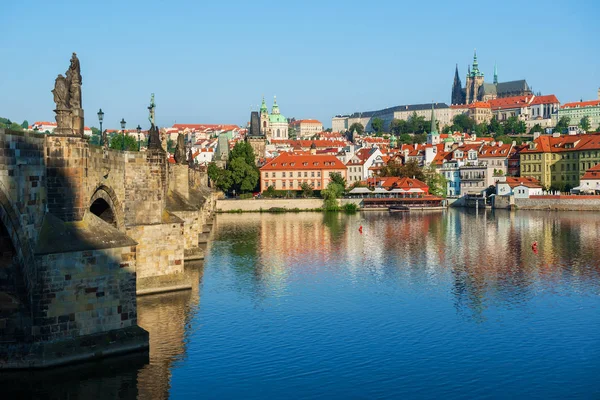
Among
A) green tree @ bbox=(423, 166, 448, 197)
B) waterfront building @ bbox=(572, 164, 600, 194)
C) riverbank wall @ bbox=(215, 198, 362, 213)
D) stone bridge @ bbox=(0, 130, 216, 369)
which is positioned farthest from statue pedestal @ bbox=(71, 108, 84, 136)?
waterfront building @ bbox=(572, 164, 600, 194)

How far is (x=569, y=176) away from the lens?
124 meters

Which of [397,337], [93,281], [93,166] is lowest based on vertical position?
[397,337]

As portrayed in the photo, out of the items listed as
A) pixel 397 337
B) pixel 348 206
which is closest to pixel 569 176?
pixel 348 206

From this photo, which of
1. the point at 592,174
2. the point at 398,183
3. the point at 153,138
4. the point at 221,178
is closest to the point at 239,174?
the point at 221,178

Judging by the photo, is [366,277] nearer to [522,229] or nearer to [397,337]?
[397,337]

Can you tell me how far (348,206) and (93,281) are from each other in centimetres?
8839

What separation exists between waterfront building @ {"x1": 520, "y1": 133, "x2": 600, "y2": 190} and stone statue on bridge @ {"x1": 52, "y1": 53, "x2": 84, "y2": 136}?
107m

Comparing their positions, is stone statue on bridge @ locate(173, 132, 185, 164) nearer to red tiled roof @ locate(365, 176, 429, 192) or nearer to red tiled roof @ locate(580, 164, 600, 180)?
red tiled roof @ locate(365, 176, 429, 192)

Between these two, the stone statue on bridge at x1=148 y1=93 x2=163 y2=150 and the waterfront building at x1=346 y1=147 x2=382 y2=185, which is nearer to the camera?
the stone statue on bridge at x1=148 y1=93 x2=163 y2=150

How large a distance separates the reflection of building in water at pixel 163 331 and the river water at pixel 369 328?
7cm

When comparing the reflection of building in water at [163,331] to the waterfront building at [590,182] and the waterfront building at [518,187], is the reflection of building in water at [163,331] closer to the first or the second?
the waterfront building at [518,187]

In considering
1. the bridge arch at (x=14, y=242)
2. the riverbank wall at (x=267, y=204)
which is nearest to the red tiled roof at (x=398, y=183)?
the riverbank wall at (x=267, y=204)

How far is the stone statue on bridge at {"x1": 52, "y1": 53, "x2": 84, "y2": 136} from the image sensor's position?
24.8 m

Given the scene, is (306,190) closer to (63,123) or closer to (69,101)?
(69,101)
